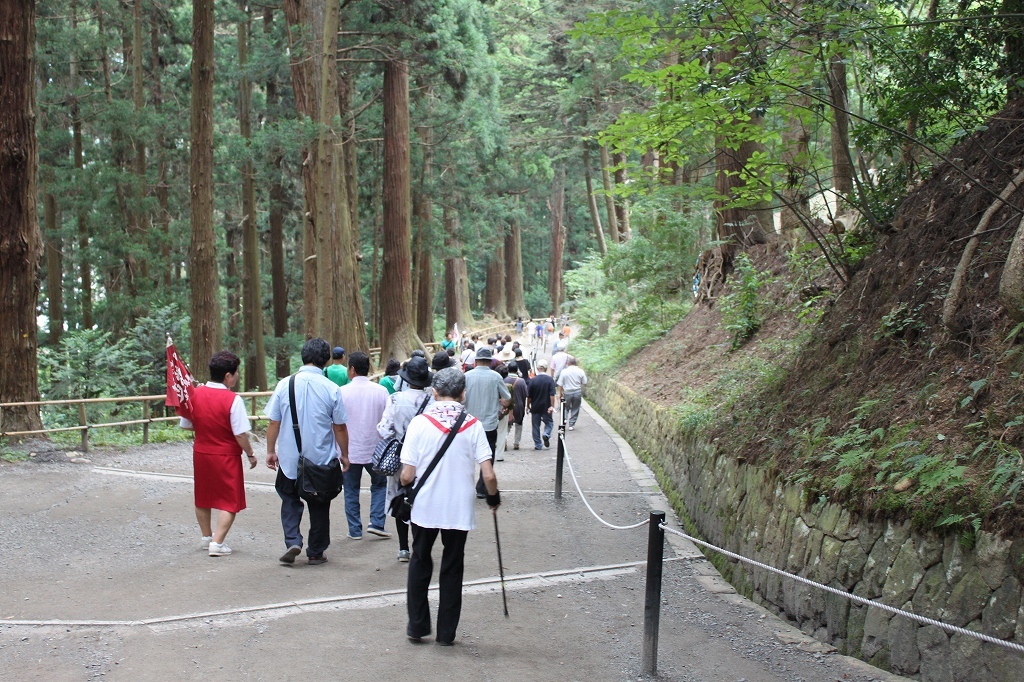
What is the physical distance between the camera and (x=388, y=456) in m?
7.79

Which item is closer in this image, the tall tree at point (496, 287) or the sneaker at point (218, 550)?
the sneaker at point (218, 550)

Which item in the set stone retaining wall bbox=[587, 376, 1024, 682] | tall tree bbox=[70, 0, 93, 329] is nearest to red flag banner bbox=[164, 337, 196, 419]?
stone retaining wall bbox=[587, 376, 1024, 682]

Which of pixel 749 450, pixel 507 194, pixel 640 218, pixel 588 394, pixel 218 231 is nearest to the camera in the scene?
pixel 749 450

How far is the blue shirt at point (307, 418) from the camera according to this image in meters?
7.51

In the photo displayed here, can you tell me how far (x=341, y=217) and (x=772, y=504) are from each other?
12.1 meters

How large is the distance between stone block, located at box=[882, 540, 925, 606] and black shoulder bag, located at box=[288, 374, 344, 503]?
4.37 metres

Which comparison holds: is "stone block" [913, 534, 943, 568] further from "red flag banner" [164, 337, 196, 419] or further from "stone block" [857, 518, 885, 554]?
"red flag banner" [164, 337, 196, 419]

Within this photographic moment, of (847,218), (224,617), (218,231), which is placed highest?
(218,231)

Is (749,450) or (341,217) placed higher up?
(341,217)

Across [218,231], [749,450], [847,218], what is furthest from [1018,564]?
[218,231]

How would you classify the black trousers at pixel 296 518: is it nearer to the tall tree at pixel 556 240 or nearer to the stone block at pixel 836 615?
the stone block at pixel 836 615

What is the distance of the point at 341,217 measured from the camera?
1736 cm

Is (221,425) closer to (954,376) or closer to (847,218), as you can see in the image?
(954,376)

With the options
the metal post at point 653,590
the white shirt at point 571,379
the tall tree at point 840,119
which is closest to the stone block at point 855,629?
the metal post at point 653,590
